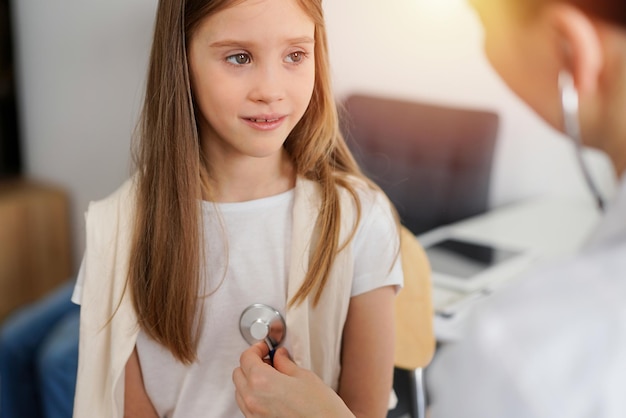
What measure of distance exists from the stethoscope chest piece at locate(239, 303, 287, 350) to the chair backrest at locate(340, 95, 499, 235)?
24 cm

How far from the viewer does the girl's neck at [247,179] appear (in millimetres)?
894

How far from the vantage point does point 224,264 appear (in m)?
0.90

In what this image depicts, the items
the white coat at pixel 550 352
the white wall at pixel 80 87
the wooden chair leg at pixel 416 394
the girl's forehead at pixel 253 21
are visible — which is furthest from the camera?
the white wall at pixel 80 87

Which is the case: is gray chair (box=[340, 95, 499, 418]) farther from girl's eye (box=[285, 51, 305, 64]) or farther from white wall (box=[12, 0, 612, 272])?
girl's eye (box=[285, 51, 305, 64])

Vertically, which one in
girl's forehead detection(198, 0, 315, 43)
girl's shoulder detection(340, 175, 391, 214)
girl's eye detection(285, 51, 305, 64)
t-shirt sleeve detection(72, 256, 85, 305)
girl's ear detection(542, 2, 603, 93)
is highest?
girl's ear detection(542, 2, 603, 93)

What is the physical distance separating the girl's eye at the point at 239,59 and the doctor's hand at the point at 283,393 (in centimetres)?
30

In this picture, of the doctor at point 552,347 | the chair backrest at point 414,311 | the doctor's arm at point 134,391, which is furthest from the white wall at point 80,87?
the doctor at point 552,347

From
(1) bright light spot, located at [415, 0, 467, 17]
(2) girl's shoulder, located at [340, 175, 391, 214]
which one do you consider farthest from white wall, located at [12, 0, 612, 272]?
(2) girl's shoulder, located at [340, 175, 391, 214]

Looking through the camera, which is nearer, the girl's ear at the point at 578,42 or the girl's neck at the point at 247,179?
the girl's ear at the point at 578,42

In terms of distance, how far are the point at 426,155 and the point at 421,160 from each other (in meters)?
0.01

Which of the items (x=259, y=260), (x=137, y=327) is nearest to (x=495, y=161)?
(x=259, y=260)

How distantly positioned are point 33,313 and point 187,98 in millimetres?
764

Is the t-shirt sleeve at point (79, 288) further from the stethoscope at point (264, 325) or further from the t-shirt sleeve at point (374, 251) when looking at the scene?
the t-shirt sleeve at point (374, 251)

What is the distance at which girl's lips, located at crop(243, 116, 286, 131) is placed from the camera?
84 cm
